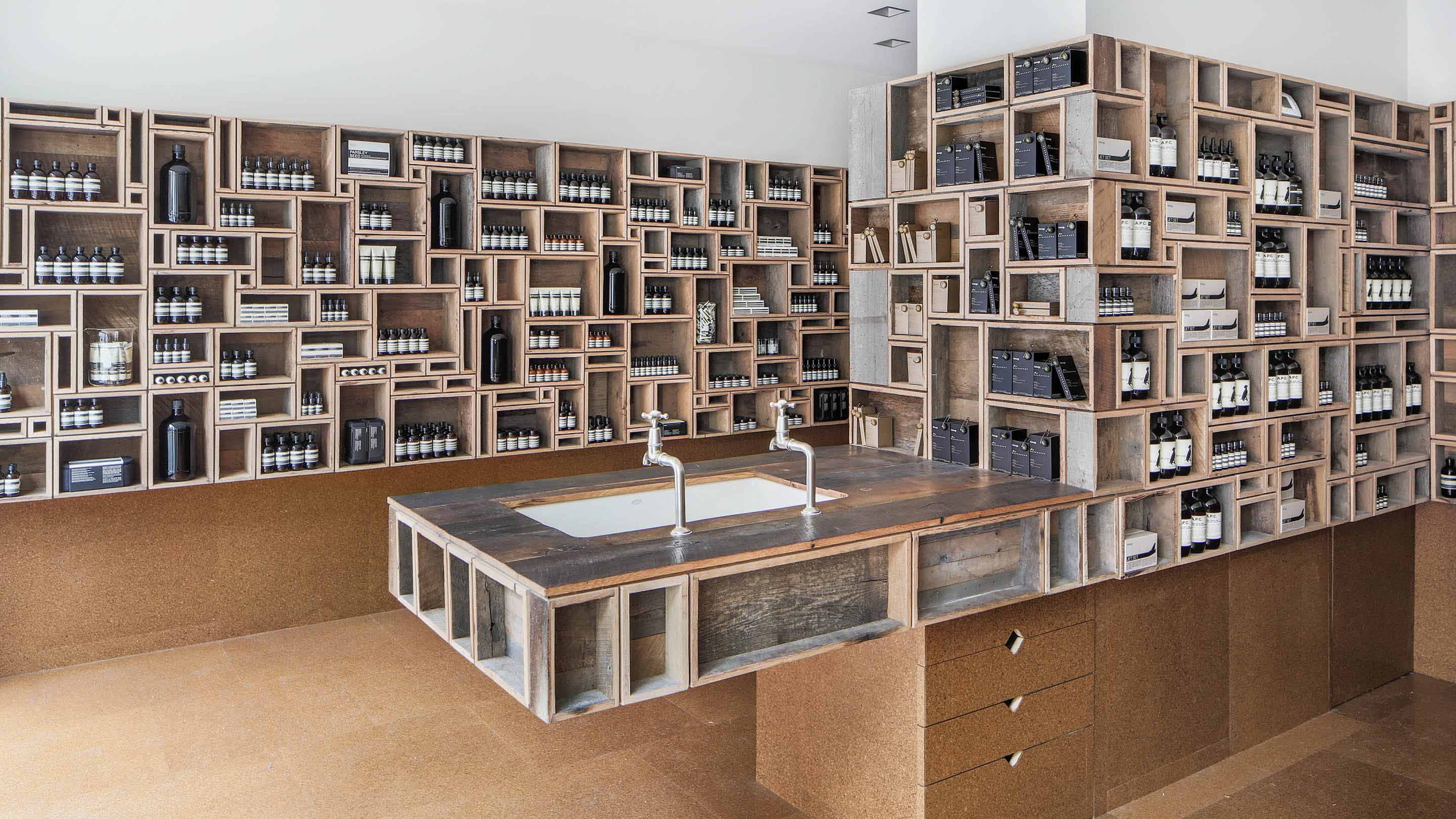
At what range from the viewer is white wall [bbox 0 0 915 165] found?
4875 millimetres

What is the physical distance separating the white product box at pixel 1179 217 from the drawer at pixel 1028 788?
5.93 feet

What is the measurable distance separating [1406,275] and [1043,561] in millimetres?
2929

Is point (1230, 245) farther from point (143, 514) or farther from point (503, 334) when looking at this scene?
point (143, 514)

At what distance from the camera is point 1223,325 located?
3.88 metres

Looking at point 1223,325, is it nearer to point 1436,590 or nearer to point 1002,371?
point 1002,371

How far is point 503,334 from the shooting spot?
5.69 meters

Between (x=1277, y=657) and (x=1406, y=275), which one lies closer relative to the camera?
(x=1277, y=657)

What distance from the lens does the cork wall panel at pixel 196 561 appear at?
479cm

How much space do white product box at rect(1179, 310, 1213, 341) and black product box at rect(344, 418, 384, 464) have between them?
3.83 m

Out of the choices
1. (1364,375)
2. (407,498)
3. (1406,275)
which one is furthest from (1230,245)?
(407,498)

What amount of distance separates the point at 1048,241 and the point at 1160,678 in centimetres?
167

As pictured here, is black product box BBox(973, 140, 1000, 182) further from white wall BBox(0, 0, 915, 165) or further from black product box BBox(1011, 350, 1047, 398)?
white wall BBox(0, 0, 915, 165)

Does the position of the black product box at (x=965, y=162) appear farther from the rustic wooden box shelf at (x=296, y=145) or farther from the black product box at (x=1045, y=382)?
the rustic wooden box shelf at (x=296, y=145)

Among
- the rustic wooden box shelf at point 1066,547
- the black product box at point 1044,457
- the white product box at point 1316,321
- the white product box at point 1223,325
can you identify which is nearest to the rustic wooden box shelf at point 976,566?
→ the rustic wooden box shelf at point 1066,547
